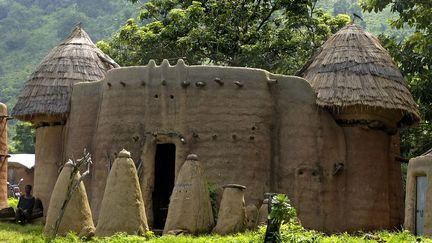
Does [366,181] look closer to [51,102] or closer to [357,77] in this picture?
[357,77]

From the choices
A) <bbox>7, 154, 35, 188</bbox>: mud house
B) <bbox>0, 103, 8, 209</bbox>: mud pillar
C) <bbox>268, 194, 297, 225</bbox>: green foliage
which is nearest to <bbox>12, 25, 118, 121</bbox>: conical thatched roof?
<bbox>0, 103, 8, 209</bbox>: mud pillar

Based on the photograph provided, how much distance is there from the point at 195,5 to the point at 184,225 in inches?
528

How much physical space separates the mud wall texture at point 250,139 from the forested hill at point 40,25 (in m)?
43.9

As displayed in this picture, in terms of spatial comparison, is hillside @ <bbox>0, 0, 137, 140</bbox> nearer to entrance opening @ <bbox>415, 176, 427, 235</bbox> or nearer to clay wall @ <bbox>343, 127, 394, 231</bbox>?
clay wall @ <bbox>343, 127, 394, 231</bbox>

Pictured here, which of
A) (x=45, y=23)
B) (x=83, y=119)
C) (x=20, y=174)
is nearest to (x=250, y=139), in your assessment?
(x=83, y=119)

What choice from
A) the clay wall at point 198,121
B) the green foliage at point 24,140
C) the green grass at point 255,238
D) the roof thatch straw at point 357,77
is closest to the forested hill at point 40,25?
the green foliage at point 24,140

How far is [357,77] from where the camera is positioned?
19.3 meters

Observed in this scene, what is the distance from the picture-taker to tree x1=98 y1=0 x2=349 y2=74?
91.6ft

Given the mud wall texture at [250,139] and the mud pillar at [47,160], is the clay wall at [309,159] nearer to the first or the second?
the mud wall texture at [250,139]

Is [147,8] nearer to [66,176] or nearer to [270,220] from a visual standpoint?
[66,176]

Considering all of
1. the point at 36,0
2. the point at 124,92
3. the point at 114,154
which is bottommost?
the point at 114,154

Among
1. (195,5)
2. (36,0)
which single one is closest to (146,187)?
(195,5)

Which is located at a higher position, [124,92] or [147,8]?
[147,8]

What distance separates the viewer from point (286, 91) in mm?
19094
